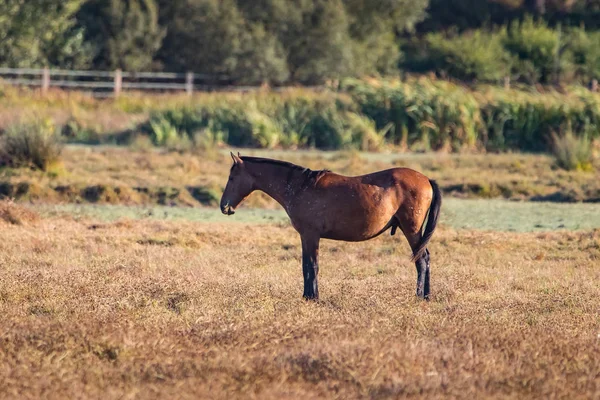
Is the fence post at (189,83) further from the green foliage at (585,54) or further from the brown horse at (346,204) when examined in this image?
the brown horse at (346,204)

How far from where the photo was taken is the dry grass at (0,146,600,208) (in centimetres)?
1873

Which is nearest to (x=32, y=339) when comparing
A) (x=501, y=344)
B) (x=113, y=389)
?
(x=113, y=389)

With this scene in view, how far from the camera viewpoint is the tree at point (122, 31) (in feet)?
144

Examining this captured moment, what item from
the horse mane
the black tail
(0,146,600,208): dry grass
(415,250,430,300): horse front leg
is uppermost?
the horse mane

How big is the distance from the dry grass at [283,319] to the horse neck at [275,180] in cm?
89

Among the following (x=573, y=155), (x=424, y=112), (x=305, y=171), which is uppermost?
(x=305, y=171)

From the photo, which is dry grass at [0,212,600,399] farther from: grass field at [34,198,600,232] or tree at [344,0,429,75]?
tree at [344,0,429,75]

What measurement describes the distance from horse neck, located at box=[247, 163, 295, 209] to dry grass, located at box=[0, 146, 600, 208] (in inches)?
327

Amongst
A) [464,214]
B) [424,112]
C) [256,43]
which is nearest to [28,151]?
[464,214]

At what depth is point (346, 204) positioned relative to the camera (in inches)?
397

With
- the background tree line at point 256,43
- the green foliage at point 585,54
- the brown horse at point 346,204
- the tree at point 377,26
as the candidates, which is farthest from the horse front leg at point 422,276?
the tree at point 377,26

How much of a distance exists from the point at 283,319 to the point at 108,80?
36943 millimetres

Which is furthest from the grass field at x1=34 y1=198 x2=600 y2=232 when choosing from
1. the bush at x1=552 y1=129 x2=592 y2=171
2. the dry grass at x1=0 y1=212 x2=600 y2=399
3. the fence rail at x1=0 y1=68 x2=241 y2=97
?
the fence rail at x1=0 y1=68 x2=241 y2=97

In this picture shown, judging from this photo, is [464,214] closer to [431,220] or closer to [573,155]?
[573,155]
